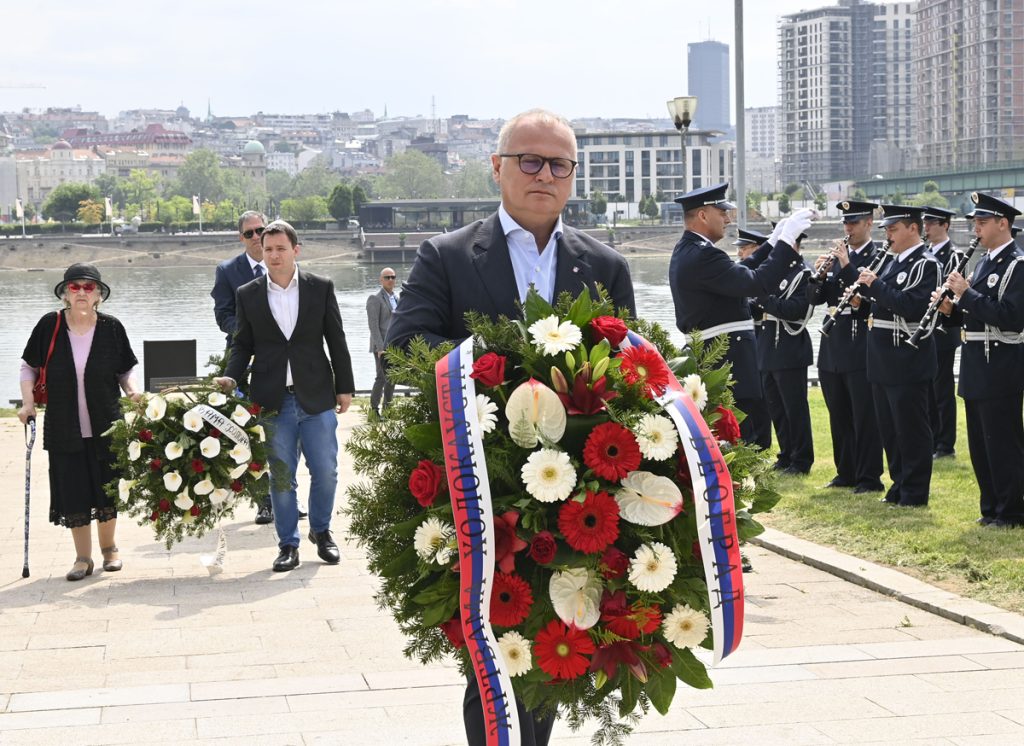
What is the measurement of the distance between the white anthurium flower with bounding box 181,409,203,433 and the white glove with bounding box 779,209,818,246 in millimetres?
3330

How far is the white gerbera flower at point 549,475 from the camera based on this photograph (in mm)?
3145

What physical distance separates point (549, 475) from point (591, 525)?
0.15 metres

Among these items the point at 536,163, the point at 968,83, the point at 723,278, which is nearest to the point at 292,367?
the point at 723,278

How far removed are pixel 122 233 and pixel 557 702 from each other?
128 m

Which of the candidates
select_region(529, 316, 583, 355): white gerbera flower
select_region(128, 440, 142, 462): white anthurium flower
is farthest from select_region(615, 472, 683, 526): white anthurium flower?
select_region(128, 440, 142, 462): white anthurium flower

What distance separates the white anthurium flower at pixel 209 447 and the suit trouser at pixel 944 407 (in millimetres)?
6854

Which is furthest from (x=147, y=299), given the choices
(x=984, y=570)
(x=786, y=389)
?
(x=984, y=570)

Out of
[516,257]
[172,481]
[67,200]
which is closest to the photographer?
[516,257]

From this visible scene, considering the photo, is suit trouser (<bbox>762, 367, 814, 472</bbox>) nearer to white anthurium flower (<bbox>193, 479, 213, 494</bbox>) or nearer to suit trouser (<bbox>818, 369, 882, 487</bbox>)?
suit trouser (<bbox>818, 369, 882, 487</bbox>)

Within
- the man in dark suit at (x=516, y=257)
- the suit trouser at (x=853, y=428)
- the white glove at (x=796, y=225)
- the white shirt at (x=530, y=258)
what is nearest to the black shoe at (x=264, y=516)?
the suit trouser at (x=853, y=428)

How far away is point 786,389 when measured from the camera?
11.9m

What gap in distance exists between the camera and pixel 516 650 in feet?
10.8

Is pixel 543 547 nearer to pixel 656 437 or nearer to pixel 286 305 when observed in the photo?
pixel 656 437

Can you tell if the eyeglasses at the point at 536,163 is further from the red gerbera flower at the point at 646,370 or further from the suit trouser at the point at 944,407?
the suit trouser at the point at 944,407
